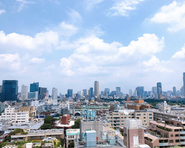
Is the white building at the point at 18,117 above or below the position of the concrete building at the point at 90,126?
below

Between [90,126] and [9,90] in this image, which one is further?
[9,90]

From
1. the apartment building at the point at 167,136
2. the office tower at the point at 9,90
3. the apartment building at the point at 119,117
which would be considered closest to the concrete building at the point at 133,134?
the apartment building at the point at 167,136

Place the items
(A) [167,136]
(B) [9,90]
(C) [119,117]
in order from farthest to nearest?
(B) [9,90] → (C) [119,117] → (A) [167,136]

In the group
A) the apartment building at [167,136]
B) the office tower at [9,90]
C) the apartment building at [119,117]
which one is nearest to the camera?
the apartment building at [167,136]

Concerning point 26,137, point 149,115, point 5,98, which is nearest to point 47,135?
point 26,137

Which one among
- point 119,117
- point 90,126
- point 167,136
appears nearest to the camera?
point 90,126

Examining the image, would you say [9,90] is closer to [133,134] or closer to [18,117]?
[18,117]

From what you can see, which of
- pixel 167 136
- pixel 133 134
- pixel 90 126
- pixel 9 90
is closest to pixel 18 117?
pixel 167 136

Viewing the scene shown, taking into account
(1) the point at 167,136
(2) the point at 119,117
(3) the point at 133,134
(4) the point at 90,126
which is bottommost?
(2) the point at 119,117

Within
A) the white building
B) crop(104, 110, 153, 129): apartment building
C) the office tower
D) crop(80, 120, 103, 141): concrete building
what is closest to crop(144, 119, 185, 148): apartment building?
crop(80, 120, 103, 141): concrete building

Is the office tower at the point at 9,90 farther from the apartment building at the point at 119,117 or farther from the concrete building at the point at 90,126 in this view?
the concrete building at the point at 90,126
